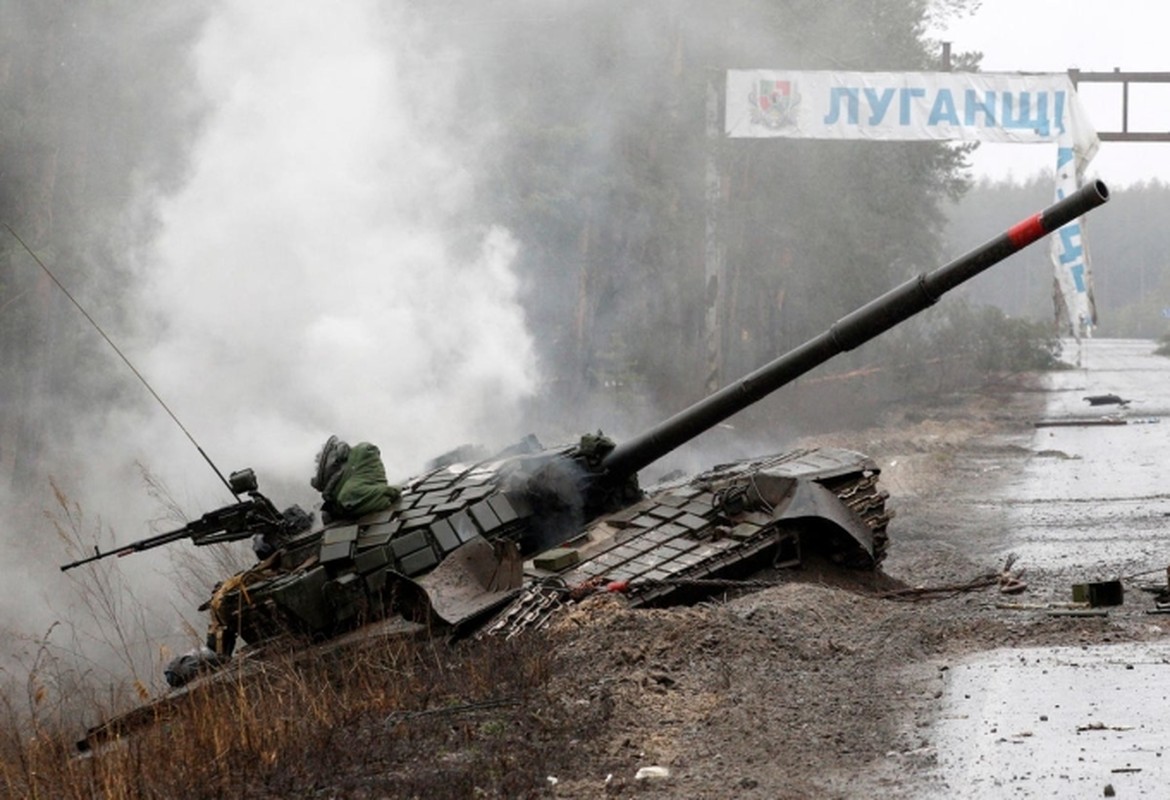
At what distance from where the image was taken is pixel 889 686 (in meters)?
8.43

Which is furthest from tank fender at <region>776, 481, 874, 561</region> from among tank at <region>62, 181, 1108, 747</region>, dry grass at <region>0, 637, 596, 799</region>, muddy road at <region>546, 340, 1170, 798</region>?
dry grass at <region>0, 637, 596, 799</region>

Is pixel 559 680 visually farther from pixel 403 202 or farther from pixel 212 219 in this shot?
pixel 403 202

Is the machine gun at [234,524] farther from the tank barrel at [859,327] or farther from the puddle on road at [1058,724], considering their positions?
the puddle on road at [1058,724]

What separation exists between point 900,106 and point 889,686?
600 inches

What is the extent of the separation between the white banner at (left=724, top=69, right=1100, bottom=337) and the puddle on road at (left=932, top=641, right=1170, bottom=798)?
14320 mm

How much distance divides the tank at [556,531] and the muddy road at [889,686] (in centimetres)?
38

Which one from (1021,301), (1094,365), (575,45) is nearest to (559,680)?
(575,45)

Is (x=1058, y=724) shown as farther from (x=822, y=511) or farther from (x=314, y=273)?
(x=314, y=273)

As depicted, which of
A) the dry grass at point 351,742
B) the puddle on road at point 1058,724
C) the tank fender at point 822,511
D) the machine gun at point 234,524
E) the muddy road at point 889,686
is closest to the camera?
the puddle on road at point 1058,724

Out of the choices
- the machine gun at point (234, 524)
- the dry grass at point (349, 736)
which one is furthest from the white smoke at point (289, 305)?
the dry grass at point (349, 736)

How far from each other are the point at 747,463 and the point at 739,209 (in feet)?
72.1

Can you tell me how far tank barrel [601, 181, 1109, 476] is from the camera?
10109 mm

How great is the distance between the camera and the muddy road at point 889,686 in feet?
22.5

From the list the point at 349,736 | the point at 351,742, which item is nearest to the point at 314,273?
the point at 349,736
